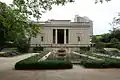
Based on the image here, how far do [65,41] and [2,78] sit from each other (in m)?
58.5

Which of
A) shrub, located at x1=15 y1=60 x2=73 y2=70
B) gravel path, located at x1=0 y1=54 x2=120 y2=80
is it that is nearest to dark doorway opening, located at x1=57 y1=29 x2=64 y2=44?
shrub, located at x1=15 y1=60 x2=73 y2=70

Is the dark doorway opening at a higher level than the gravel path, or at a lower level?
higher

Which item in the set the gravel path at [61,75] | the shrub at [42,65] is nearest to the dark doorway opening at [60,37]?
the shrub at [42,65]

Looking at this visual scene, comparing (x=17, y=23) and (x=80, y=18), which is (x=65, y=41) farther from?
(x=17, y=23)

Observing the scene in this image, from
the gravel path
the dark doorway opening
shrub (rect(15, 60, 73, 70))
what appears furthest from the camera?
the dark doorway opening

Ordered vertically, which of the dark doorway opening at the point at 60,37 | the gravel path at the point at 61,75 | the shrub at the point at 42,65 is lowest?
the gravel path at the point at 61,75

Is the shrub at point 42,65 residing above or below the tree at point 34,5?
below

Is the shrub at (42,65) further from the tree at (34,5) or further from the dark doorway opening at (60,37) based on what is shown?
the dark doorway opening at (60,37)

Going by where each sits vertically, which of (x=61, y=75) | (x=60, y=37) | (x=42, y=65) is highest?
(x=60, y=37)

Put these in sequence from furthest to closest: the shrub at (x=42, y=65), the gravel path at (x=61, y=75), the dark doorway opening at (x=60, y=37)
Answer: the dark doorway opening at (x=60, y=37) < the shrub at (x=42, y=65) < the gravel path at (x=61, y=75)

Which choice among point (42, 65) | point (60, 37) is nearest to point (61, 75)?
point (42, 65)

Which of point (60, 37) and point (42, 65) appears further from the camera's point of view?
point (60, 37)

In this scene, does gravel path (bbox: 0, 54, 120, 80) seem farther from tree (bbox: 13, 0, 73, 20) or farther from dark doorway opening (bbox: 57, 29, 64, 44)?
dark doorway opening (bbox: 57, 29, 64, 44)

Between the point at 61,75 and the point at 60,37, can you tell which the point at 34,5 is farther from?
the point at 60,37
